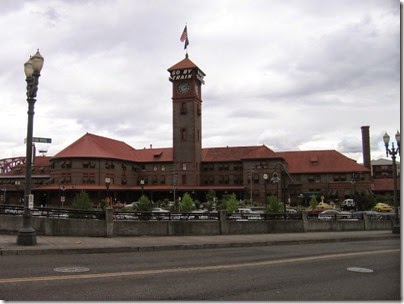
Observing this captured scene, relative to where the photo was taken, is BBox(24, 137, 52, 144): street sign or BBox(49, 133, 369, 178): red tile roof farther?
BBox(49, 133, 369, 178): red tile roof

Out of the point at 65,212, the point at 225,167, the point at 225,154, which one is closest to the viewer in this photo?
the point at 65,212

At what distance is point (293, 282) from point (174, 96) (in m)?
95.3

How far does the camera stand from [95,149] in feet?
330

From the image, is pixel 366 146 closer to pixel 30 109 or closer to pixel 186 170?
pixel 186 170

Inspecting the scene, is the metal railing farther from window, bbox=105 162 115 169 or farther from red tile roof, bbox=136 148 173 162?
red tile roof, bbox=136 148 173 162

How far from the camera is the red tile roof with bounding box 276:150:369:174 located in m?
108

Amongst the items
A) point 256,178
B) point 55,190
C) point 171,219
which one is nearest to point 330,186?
point 256,178

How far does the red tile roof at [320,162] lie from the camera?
10750 cm

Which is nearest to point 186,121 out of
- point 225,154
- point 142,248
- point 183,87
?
point 183,87

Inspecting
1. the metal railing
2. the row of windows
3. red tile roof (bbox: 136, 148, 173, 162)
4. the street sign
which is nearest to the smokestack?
the row of windows

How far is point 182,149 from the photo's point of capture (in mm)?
103625

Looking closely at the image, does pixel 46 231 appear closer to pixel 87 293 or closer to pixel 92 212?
pixel 92 212

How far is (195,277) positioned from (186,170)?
9273 cm

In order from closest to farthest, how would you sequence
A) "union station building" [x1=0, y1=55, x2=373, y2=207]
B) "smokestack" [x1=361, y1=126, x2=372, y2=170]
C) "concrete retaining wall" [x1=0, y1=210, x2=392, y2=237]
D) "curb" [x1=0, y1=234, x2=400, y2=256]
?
1. "curb" [x1=0, y1=234, x2=400, y2=256]
2. "concrete retaining wall" [x1=0, y1=210, x2=392, y2=237]
3. "union station building" [x1=0, y1=55, x2=373, y2=207]
4. "smokestack" [x1=361, y1=126, x2=372, y2=170]
